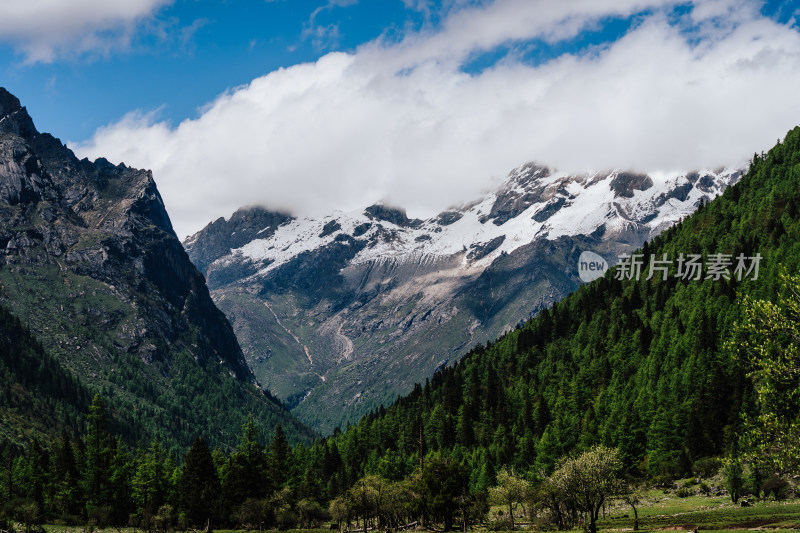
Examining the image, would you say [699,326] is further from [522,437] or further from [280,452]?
[280,452]

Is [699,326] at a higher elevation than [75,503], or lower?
higher

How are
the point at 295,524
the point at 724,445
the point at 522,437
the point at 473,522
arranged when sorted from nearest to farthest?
the point at 473,522 → the point at 295,524 → the point at 724,445 → the point at 522,437

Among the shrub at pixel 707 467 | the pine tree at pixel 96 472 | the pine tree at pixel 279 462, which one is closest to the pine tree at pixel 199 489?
the pine tree at pixel 279 462

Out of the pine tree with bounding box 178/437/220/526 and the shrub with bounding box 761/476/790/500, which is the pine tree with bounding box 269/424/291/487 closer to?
the pine tree with bounding box 178/437/220/526

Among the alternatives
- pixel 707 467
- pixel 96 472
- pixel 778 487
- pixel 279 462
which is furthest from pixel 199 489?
pixel 778 487

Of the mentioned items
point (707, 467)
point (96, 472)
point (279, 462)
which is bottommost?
point (707, 467)

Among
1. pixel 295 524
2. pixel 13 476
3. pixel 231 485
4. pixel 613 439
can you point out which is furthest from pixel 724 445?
pixel 13 476

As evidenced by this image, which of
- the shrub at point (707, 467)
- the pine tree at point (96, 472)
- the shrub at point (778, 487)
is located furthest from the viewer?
the pine tree at point (96, 472)

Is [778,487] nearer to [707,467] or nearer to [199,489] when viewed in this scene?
[707,467]

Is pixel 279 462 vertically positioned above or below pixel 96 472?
below

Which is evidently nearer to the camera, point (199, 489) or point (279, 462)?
point (199, 489)

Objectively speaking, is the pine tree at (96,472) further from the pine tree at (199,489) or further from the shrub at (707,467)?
the shrub at (707,467)

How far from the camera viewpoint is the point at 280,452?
16425cm

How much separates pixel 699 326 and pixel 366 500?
373ft
